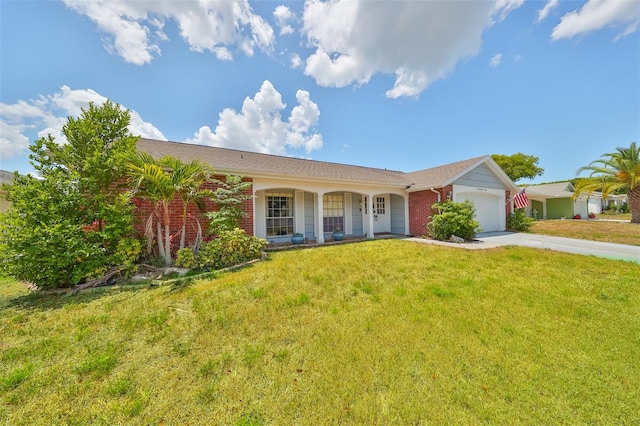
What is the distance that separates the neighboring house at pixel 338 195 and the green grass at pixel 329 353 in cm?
543

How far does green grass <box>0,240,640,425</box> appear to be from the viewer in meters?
1.99

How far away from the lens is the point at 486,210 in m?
13.6

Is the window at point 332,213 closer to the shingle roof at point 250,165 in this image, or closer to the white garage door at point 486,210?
the shingle roof at point 250,165

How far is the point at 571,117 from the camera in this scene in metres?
14.8

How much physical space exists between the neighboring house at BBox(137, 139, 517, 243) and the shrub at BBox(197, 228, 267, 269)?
1748 millimetres

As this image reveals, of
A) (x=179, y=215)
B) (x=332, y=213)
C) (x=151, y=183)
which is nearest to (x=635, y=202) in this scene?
(x=332, y=213)

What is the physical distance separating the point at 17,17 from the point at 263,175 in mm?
7349

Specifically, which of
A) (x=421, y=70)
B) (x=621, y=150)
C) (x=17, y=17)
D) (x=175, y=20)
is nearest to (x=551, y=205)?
(x=621, y=150)

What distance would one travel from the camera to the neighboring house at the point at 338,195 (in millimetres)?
9523

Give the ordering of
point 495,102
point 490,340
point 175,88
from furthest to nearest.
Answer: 1. point 495,102
2. point 175,88
3. point 490,340

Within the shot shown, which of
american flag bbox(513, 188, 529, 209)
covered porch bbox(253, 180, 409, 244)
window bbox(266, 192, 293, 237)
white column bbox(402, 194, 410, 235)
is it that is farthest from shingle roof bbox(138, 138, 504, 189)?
american flag bbox(513, 188, 529, 209)

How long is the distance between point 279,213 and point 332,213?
2990mm

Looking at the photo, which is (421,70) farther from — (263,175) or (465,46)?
(263,175)

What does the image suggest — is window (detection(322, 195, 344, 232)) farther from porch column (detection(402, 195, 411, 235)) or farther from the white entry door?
porch column (detection(402, 195, 411, 235))
